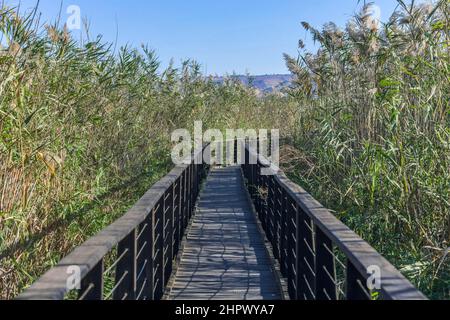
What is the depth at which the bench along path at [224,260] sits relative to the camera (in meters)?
4.45

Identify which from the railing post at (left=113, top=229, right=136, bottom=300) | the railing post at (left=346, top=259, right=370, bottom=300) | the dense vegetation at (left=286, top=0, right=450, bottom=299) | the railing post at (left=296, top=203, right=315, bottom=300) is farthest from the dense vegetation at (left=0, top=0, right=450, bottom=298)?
the railing post at (left=346, top=259, right=370, bottom=300)

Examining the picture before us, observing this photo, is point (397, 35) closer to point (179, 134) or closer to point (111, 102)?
point (111, 102)

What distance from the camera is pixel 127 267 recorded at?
281 centimetres

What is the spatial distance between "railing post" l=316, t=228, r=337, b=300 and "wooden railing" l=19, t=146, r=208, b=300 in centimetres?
89

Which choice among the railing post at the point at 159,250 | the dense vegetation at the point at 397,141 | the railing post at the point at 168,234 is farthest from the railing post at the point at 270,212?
the railing post at the point at 159,250

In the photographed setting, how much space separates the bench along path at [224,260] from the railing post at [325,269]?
149 centimetres

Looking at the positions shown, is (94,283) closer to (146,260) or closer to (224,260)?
(146,260)

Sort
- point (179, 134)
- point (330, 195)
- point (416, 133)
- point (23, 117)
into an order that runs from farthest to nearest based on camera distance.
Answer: point (179, 134)
point (330, 195)
point (416, 133)
point (23, 117)

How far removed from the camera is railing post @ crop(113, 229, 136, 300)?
277 cm

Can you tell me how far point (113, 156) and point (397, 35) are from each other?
329 centimetres

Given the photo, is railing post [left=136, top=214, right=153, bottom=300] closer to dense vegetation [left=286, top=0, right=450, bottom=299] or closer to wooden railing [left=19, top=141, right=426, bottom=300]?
wooden railing [left=19, top=141, right=426, bottom=300]

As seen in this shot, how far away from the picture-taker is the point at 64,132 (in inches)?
195

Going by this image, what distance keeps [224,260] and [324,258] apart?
2.71 metres
